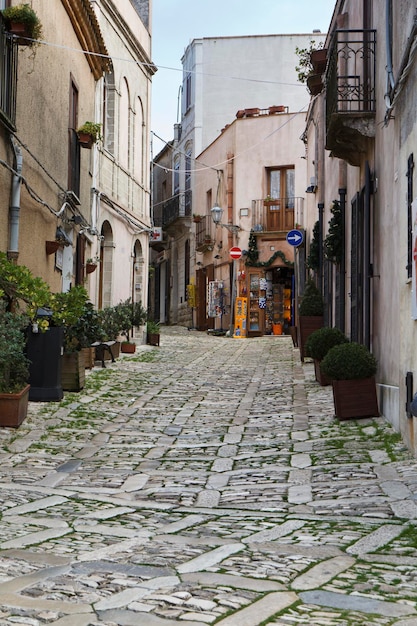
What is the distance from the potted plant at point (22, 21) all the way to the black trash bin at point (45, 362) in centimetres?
341

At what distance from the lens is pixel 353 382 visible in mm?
9625

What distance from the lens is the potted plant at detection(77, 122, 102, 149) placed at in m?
15.5

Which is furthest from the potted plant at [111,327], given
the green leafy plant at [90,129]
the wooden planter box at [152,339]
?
the wooden planter box at [152,339]

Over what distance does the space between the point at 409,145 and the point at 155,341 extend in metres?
14.6

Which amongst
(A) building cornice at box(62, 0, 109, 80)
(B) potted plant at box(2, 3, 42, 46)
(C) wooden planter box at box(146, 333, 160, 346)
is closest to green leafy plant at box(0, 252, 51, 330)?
(B) potted plant at box(2, 3, 42, 46)

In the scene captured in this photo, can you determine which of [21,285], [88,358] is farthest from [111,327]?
[21,285]

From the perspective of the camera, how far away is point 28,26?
35.0 feet

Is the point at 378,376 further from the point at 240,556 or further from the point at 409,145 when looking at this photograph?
the point at 240,556

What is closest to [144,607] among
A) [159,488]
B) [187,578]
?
[187,578]

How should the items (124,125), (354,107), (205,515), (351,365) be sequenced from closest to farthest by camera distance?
(205,515), (351,365), (354,107), (124,125)

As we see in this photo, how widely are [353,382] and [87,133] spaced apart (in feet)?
26.3

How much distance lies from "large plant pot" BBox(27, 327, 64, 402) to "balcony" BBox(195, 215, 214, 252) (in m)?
21.9

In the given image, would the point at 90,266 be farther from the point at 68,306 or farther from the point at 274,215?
the point at 274,215

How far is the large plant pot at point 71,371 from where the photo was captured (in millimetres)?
11734
